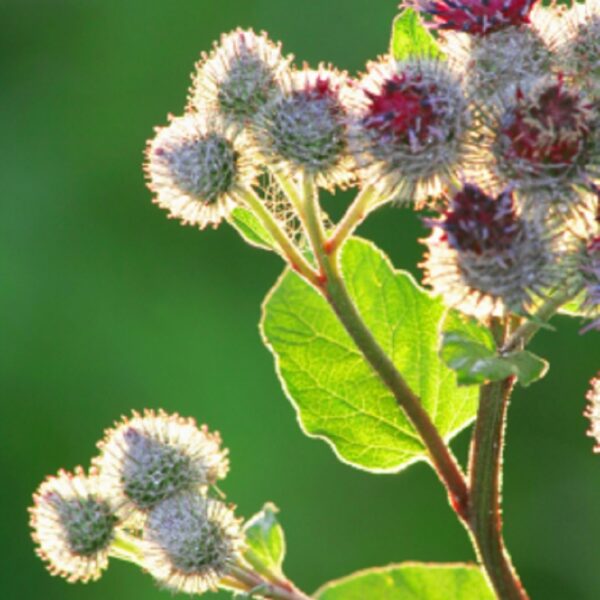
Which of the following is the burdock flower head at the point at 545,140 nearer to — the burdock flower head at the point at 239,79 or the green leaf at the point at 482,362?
the green leaf at the point at 482,362

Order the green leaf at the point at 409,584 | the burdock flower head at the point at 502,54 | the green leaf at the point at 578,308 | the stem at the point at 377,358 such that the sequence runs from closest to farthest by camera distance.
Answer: the green leaf at the point at 578,308, the burdock flower head at the point at 502,54, the stem at the point at 377,358, the green leaf at the point at 409,584

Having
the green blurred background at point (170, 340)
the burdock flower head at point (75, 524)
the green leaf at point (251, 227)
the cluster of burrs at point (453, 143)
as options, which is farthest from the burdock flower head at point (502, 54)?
the green blurred background at point (170, 340)

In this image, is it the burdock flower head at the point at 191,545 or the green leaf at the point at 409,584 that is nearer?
the burdock flower head at the point at 191,545

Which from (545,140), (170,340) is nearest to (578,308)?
(545,140)

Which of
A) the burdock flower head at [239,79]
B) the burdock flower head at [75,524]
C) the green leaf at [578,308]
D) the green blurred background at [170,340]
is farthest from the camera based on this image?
the green blurred background at [170,340]

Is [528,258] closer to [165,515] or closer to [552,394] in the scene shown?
[165,515]

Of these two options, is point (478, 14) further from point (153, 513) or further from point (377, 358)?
point (153, 513)

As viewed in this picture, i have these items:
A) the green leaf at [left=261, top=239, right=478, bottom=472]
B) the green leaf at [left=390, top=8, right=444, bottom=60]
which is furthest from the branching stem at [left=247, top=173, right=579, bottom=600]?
the green leaf at [left=390, top=8, right=444, bottom=60]

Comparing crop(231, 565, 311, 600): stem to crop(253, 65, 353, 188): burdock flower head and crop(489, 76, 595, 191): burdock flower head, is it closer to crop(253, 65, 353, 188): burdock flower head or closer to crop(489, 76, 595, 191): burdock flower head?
crop(253, 65, 353, 188): burdock flower head

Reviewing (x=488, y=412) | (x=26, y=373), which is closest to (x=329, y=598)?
(x=488, y=412)
